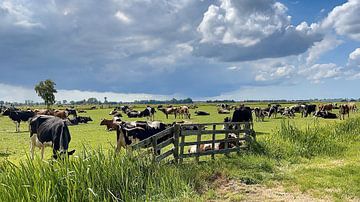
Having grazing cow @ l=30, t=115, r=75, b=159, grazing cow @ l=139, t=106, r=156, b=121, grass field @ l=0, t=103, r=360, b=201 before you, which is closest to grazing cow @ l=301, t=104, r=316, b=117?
grazing cow @ l=139, t=106, r=156, b=121

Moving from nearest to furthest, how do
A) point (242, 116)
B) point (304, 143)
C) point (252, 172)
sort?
1. point (252, 172)
2. point (304, 143)
3. point (242, 116)

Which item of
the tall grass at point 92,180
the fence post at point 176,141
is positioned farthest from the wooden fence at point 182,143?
the tall grass at point 92,180

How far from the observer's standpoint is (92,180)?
7992 mm

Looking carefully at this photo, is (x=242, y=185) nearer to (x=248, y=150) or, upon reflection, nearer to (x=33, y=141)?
(x=248, y=150)

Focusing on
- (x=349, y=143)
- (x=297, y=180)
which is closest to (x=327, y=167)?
(x=297, y=180)

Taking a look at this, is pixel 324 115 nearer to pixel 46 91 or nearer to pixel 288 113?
pixel 288 113

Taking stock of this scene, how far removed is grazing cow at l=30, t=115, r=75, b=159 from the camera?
44.8ft

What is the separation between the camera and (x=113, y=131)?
28484mm

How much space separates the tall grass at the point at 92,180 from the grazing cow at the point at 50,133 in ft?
15.0

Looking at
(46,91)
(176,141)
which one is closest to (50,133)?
(176,141)

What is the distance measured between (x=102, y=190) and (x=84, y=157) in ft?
3.25

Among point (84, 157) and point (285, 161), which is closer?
point (84, 157)

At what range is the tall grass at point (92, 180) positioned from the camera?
6.97 meters

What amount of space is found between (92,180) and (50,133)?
7.26m
